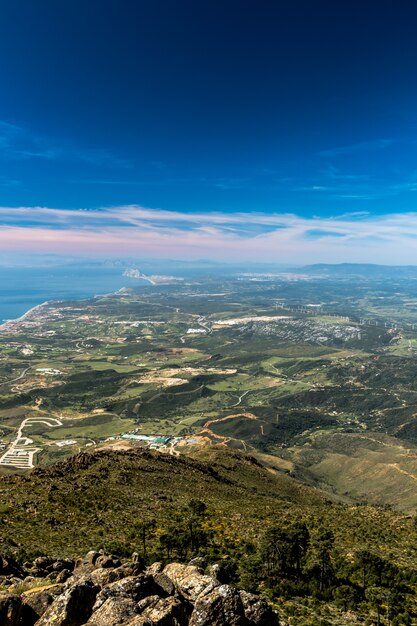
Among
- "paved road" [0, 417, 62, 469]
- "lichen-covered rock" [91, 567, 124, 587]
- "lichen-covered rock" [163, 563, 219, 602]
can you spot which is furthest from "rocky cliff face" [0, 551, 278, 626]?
"paved road" [0, 417, 62, 469]

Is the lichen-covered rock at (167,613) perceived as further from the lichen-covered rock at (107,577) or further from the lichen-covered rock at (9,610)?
the lichen-covered rock at (9,610)

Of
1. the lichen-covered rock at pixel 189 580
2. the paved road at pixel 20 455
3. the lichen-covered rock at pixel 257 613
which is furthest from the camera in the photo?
the paved road at pixel 20 455

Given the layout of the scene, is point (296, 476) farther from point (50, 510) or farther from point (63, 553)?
point (63, 553)

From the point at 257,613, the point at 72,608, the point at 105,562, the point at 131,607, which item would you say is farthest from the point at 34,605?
the point at 257,613

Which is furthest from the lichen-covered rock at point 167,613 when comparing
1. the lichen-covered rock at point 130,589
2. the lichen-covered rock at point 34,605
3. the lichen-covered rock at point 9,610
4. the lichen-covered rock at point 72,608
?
the lichen-covered rock at point 9,610

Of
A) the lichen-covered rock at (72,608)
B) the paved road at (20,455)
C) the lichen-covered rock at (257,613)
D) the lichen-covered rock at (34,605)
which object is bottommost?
the paved road at (20,455)

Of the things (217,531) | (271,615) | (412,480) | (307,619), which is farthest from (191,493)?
(412,480)
